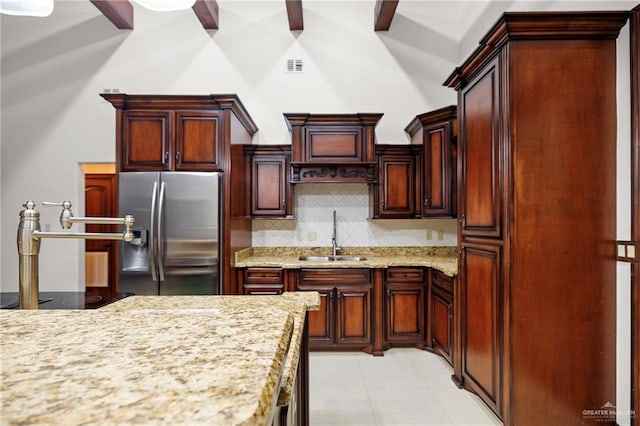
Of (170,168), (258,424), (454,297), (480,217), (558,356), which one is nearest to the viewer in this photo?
(258,424)

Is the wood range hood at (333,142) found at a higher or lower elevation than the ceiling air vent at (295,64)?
lower

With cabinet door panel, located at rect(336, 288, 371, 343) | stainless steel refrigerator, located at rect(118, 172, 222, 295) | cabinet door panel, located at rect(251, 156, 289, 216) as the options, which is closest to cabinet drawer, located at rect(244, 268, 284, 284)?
stainless steel refrigerator, located at rect(118, 172, 222, 295)

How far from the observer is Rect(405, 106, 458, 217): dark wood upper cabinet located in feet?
11.4

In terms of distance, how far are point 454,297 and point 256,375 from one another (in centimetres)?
285

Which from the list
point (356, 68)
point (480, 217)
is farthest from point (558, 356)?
point (356, 68)

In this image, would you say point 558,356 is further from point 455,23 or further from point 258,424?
point 455,23

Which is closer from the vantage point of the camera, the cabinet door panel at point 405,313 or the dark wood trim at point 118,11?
the cabinet door panel at point 405,313

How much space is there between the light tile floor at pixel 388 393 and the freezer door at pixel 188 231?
1321mm

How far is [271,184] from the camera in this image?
3.92 meters

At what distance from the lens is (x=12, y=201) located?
426cm

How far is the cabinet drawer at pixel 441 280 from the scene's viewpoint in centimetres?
313

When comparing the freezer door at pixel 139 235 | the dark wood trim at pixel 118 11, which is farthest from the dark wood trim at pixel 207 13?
the freezer door at pixel 139 235

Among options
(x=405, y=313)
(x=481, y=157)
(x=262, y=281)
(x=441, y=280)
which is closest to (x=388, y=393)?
(x=405, y=313)

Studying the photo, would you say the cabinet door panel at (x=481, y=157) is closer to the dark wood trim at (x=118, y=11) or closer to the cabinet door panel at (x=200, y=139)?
the cabinet door panel at (x=200, y=139)
